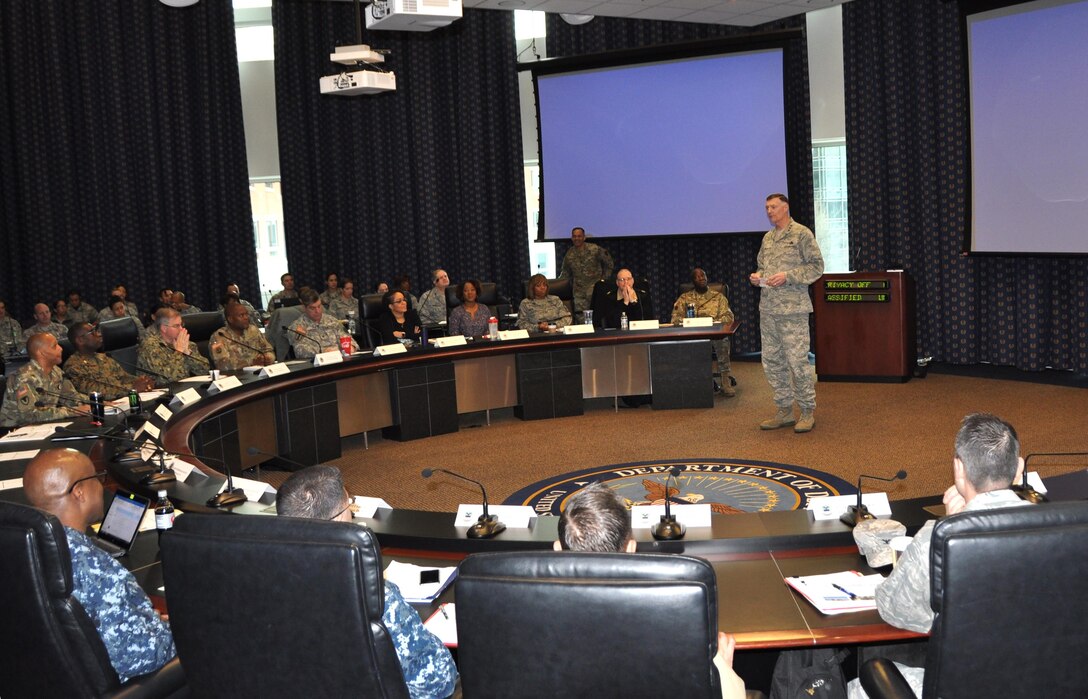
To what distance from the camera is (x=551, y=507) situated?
555cm

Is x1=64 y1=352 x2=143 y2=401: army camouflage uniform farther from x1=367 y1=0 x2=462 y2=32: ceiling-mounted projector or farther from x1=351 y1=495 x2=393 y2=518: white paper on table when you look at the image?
x1=351 y1=495 x2=393 y2=518: white paper on table

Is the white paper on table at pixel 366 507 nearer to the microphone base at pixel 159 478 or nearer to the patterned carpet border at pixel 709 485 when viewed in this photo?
the microphone base at pixel 159 478

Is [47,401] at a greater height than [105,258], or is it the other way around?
[105,258]

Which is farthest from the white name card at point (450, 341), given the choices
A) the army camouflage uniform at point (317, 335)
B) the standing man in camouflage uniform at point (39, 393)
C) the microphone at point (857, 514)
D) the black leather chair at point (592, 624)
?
the black leather chair at point (592, 624)

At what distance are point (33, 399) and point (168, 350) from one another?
1.40m

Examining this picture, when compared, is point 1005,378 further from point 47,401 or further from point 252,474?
point 47,401

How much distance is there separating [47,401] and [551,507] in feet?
9.25

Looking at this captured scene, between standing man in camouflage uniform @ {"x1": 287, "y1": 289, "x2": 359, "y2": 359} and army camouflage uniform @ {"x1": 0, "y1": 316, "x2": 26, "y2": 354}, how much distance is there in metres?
3.54

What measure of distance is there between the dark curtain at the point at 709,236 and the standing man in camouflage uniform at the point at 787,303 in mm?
2847

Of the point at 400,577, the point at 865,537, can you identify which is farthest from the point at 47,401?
the point at 865,537

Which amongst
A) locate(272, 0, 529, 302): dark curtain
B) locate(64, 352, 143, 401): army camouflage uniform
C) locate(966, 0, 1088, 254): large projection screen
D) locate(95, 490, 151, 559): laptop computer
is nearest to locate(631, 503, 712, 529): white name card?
locate(95, 490, 151, 559): laptop computer

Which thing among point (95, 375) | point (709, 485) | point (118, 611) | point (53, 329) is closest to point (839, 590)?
point (118, 611)

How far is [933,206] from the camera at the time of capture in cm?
909

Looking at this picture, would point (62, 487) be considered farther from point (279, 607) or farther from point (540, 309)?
point (540, 309)
